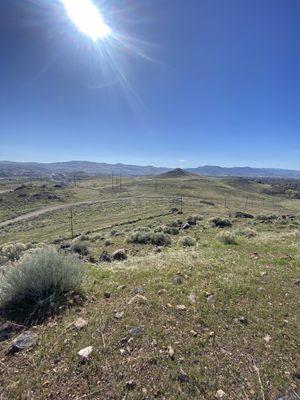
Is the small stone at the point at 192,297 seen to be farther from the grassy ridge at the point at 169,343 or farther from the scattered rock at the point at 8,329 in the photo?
the scattered rock at the point at 8,329

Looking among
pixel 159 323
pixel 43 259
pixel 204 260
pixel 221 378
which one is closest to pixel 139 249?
pixel 204 260

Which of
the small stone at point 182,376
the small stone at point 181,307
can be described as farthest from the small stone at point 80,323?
the small stone at point 182,376

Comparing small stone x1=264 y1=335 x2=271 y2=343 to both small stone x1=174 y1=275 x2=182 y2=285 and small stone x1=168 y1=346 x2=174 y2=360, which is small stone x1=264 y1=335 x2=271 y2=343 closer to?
small stone x1=168 y1=346 x2=174 y2=360

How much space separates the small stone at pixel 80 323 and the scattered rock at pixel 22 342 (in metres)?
0.70

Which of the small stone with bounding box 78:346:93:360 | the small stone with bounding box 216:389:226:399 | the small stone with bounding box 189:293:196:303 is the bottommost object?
the small stone with bounding box 189:293:196:303

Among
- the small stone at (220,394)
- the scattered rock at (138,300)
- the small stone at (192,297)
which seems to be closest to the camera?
the small stone at (220,394)

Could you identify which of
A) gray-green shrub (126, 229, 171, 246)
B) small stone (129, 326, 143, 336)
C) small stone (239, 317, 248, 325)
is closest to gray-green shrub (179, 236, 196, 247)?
gray-green shrub (126, 229, 171, 246)

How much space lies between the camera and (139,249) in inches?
624

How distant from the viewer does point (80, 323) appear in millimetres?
5090

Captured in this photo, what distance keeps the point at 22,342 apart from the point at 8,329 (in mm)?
596

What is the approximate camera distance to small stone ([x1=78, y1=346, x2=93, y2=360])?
4202 mm

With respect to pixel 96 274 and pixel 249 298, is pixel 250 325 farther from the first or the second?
pixel 96 274

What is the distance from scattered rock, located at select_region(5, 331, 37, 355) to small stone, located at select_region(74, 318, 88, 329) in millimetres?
702

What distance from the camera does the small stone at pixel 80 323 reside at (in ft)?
16.4
